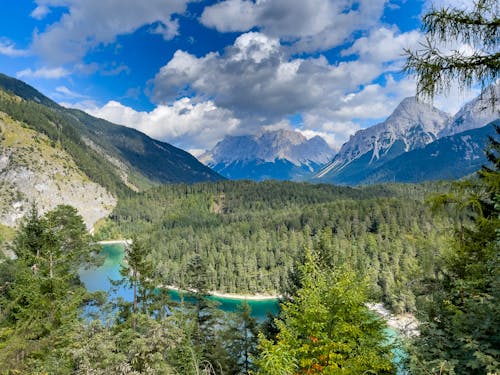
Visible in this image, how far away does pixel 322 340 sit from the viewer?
8.11 meters

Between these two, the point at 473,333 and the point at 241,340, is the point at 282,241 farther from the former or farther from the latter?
the point at 473,333

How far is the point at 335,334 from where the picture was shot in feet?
28.1

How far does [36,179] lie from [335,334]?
19196 cm

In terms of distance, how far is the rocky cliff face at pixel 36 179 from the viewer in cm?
15125

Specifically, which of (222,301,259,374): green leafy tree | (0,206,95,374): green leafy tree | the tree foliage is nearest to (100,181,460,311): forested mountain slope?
(222,301,259,374): green leafy tree

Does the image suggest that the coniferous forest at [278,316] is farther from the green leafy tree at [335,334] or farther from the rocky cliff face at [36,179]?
the rocky cliff face at [36,179]

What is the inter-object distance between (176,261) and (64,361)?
112488 mm

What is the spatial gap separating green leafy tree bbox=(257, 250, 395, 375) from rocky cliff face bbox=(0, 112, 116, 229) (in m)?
172

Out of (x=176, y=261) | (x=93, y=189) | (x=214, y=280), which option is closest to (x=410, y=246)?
(x=214, y=280)

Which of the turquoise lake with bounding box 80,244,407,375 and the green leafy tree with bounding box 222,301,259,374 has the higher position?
the green leafy tree with bounding box 222,301,259,374

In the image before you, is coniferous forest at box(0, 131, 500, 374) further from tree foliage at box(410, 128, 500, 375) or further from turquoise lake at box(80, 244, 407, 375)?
turquoise lake at box(80, 244, 407, 375)

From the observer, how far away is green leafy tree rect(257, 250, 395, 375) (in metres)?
7.86

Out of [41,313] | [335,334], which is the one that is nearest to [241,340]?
[41,313]

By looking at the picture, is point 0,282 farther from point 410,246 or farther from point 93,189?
point 93,189
